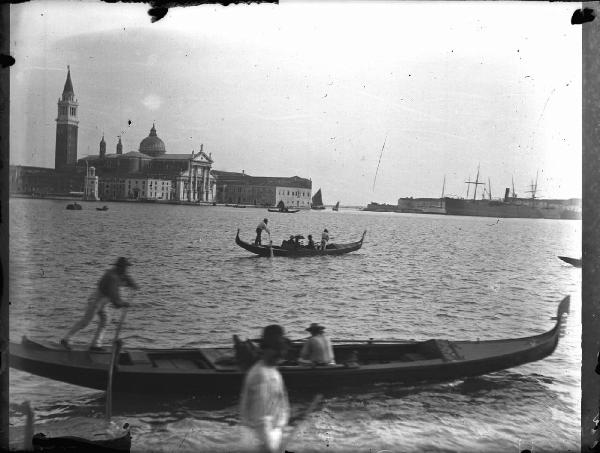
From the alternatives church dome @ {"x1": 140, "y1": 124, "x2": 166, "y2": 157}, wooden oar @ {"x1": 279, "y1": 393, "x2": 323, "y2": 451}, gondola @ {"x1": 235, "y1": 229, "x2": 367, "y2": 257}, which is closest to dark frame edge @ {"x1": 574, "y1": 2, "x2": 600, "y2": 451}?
wooden oar @ {"x1": 279, "y1": 393, "x2": 323, "y2": 451}

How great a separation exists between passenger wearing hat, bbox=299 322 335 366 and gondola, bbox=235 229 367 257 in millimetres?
1594

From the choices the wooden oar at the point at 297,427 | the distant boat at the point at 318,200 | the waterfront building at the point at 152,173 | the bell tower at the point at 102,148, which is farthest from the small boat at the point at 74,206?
the wooden oar at the point at 297,427

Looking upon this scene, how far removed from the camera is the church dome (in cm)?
444

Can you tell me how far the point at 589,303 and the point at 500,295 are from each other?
355cm

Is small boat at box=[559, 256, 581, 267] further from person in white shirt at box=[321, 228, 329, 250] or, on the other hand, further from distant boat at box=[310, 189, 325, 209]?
person in white shirt at box=[321, 228, 329, 250]

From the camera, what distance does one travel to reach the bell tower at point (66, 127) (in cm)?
402

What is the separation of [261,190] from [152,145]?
105 cm

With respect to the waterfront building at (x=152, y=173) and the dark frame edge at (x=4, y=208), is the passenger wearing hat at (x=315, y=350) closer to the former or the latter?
the waterfront building at (x=152, y=173)

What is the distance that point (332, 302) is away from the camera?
588cm

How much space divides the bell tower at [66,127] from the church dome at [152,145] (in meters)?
0.55

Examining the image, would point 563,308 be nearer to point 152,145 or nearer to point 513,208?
point 513,208

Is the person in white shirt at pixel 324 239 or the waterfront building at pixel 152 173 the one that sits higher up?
the waterfront building at pixel 152 173

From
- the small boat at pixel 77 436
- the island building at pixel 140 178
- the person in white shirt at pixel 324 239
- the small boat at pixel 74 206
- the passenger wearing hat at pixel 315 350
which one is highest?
the island building at pixel 140 178

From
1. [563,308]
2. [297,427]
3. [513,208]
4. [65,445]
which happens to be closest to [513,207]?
[513,208]
